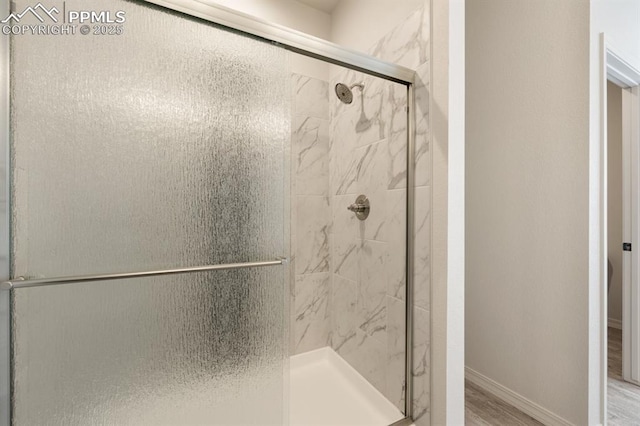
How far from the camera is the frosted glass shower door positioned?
2.50 ft

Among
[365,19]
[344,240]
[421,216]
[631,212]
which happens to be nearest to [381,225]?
[421,216]

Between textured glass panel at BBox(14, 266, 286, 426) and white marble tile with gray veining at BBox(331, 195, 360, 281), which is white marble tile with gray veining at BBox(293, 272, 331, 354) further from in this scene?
textured glass panel at BBox(14, 266, 286, 426)

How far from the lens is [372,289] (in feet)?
5.45

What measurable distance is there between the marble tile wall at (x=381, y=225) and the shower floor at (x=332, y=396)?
0.21 ft

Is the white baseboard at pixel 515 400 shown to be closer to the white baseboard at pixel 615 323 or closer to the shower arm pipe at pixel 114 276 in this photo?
the shower arm pipe at pixel 114 276

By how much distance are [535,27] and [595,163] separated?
31.5 inches

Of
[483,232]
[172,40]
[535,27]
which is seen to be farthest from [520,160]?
[172,40]

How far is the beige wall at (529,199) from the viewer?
4.79 feet

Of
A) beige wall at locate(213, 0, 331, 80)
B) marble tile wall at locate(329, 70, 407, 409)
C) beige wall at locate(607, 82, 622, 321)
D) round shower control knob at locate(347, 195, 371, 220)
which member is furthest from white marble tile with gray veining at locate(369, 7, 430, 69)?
beige wall at locate(607, 82, 622, 321)

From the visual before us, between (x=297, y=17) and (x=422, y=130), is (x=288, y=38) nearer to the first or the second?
(x=422, y=130)

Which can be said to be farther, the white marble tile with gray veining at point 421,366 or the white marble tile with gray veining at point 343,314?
the white marble tile with gray veining at point 343,314

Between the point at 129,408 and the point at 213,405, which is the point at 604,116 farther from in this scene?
the point at 129,408

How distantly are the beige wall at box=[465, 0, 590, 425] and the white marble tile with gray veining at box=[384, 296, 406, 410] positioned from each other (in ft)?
2.59

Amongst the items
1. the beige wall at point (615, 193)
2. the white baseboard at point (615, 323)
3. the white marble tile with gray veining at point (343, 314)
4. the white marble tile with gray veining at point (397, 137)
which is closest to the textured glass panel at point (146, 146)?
the white marble tile with gray veining at point (397, 137)
